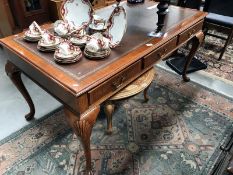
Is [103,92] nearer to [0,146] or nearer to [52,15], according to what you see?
[0,146]

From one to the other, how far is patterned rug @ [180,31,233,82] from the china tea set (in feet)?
5.09

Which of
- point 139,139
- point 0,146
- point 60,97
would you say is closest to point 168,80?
point 139,139

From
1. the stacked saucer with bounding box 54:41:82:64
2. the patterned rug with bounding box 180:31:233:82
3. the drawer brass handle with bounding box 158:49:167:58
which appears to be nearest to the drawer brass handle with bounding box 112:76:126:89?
the stacked saucer with bounding box 54:41:82:64

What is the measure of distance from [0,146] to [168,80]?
1638 millimetres

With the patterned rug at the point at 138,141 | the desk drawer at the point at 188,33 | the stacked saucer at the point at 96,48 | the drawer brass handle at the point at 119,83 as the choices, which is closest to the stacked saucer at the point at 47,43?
the stacked saucer at the point at 96,48

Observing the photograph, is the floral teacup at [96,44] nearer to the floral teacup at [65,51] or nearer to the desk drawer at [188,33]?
the floral teacup at [65,51]

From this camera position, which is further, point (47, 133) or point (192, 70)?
point (192, 70)

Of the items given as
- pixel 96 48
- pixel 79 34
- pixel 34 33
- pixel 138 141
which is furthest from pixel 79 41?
pixel 138 141

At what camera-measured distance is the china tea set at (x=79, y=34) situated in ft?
3.64

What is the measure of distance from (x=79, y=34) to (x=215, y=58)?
2012 millimetres

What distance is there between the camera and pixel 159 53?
138cm

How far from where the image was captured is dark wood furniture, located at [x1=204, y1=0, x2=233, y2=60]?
2.43 m

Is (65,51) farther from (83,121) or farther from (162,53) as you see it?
(162,53)

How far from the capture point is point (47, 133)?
167 cm
